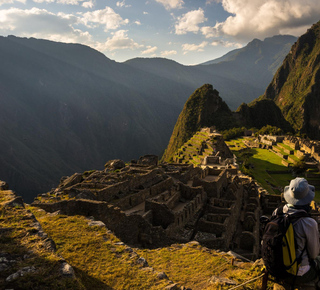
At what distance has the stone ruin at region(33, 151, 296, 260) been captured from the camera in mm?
12427

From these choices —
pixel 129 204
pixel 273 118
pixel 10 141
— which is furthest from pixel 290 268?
pixel 273 118

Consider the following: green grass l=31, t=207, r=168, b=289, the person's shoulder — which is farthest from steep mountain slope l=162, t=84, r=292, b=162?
the person's shoulder

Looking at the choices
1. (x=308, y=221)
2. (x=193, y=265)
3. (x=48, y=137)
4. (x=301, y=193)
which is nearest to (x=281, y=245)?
(x=308, y=221)

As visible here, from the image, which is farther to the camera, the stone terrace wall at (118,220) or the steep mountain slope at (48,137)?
the steep mountain slope at (48,137)

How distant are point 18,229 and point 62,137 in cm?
16606

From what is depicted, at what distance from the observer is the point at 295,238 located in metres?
4.52

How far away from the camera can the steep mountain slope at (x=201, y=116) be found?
5758 inches

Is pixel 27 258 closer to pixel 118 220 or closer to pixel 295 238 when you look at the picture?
pixel 295 238

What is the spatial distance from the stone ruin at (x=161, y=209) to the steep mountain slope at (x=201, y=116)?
11893cm

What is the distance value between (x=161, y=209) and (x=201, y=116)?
141 meters

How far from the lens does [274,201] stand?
30672 millimetres

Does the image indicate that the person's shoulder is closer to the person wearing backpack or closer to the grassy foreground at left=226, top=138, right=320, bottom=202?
the person wearing backpack

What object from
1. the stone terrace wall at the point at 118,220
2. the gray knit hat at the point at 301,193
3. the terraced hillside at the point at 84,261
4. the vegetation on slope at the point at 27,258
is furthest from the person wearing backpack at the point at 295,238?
the stone terrace wall at the point at 118,220

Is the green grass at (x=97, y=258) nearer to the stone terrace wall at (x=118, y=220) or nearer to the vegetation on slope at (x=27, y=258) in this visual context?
the vegetation on slope at (x=27, y=258)
